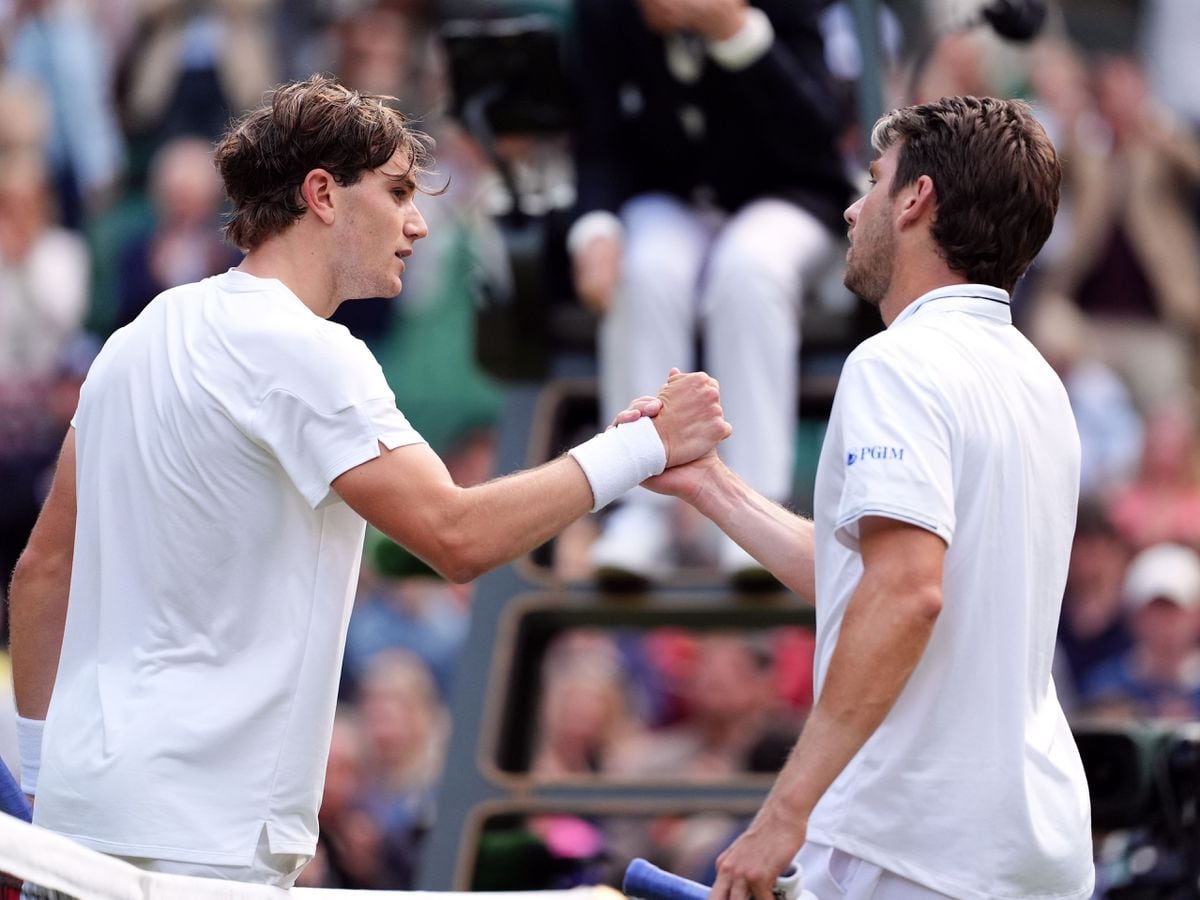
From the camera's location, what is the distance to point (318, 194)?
2854mm

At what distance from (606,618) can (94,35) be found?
5.97 m

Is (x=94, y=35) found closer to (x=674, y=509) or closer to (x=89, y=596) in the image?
(x=674, y=509)

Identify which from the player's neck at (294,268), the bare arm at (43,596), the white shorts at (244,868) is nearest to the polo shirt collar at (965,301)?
the player's neck at (294,268)

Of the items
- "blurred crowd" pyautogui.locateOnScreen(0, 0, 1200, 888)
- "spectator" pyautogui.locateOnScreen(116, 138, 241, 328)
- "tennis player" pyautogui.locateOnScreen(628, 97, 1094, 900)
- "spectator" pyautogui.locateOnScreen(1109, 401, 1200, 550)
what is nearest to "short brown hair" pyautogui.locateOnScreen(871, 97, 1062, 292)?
"tennis player" pyautogui.locateOnScreen(628, 97, 1094, 900)

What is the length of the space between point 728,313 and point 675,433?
176 cm

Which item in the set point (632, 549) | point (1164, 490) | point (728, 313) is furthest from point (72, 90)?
point (632, 549)

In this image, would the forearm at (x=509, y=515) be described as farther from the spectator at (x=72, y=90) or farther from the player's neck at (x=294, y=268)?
the spectator at (x=72, y=90)

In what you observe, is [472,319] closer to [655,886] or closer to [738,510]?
[738,510]

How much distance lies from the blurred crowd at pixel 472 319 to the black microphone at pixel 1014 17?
0.36 m

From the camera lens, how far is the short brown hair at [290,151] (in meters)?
2.85

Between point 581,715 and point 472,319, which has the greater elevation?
point 472,319

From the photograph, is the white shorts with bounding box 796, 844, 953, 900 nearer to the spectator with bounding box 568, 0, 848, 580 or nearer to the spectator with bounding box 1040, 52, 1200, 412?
the spectator with bounding box 568, 0, 848, 580

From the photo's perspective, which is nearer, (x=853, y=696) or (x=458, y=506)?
(x=853, y=696)

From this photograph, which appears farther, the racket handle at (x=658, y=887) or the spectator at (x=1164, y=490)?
the spectator at (x=1164, y=490)
